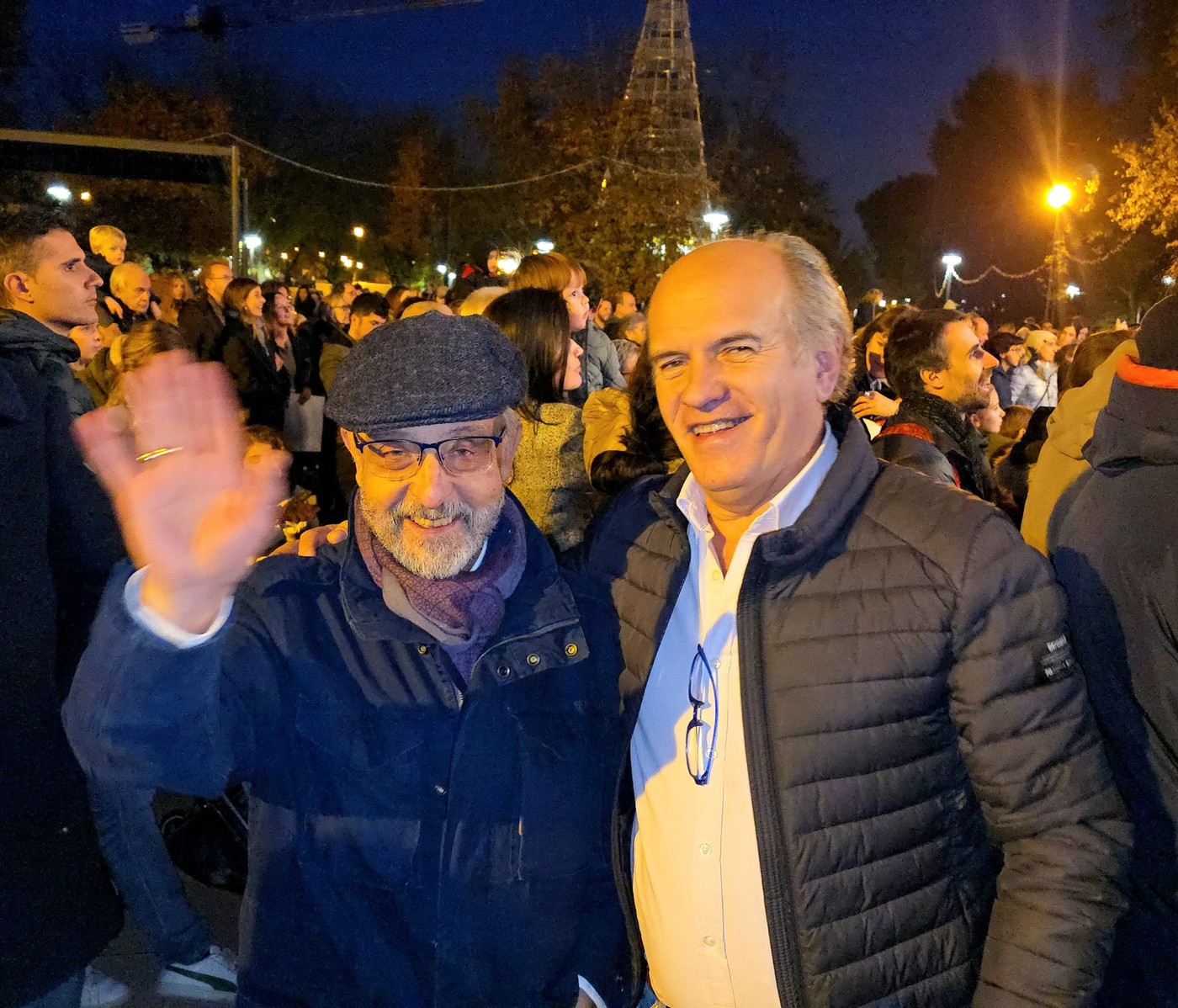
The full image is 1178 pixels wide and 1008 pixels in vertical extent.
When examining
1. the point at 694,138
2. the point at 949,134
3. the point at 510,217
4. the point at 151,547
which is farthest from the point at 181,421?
the point at 949,134

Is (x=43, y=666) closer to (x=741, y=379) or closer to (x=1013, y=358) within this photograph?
(x=741, y=379)

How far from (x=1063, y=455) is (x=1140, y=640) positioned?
1141 millimetres

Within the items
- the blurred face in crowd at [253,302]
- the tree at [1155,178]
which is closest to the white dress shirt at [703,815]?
the blurred face in crowd at [253,302]

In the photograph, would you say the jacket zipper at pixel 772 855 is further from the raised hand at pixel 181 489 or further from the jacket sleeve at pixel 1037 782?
the raised hand at pixel 181 489

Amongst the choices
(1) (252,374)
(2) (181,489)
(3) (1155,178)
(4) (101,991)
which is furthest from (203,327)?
(3) (1155,178)

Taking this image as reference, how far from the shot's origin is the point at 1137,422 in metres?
2.00

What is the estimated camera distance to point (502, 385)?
82.8 inches

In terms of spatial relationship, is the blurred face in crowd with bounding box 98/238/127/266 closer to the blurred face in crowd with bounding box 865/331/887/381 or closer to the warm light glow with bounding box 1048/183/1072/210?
the blurred face in crowd with bounding box 865/331/887/381

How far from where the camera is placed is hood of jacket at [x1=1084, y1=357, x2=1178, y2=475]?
194cm

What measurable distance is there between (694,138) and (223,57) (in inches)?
868

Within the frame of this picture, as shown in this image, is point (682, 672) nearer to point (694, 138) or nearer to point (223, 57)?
point (694, 138)

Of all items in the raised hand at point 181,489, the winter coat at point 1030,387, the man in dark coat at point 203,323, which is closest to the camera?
the raised hand at point 181,489

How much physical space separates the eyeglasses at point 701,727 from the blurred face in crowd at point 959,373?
2.77 m

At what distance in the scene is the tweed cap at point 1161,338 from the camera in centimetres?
198
